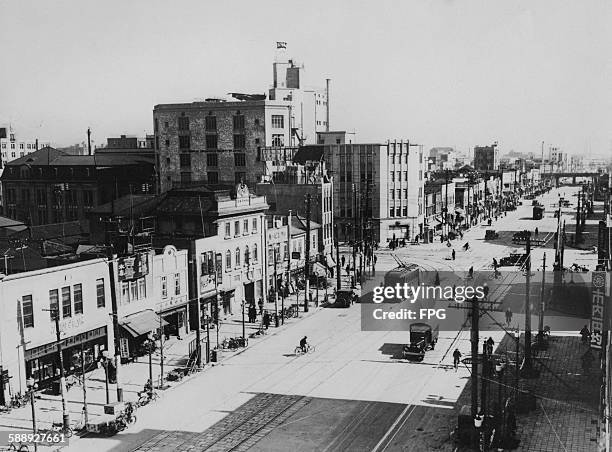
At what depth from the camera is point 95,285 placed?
4250cm

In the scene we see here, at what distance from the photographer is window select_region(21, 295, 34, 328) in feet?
122

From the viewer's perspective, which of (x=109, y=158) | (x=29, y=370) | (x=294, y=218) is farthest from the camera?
(x=109, y=158)

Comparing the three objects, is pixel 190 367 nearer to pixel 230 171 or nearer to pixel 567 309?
pixel 567 309

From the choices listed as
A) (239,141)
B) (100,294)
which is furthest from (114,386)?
(239,141)

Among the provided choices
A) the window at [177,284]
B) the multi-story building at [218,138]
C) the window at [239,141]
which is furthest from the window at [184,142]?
the window at [177,284]

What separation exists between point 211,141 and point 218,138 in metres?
1.40

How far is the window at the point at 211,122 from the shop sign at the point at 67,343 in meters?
70.9

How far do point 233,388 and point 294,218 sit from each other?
40706 mm

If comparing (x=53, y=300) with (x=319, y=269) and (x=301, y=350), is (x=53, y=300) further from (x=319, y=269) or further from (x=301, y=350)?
(x=319, y=269)

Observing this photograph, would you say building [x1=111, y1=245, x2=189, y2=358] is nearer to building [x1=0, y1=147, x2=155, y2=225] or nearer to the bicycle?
the bicycle

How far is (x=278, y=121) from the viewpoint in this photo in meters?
110

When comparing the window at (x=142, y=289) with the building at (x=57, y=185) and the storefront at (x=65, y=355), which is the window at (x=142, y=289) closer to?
the storefront at (x=65, y=355)

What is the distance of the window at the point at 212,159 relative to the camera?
11125cm

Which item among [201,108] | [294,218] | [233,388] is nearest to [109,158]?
[201,108]
